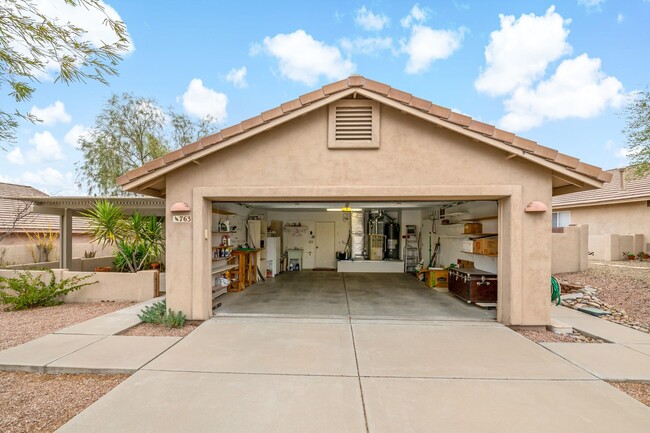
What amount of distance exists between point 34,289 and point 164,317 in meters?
4.11

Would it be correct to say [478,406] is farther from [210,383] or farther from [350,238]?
[350,238]

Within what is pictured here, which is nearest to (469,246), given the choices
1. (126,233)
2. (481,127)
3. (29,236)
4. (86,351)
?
(481,127)

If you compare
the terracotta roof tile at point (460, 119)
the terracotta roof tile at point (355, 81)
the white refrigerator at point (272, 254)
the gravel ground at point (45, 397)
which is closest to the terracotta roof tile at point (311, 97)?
the terracotta roof tile at point (355, 81)

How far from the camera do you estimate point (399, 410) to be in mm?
3387

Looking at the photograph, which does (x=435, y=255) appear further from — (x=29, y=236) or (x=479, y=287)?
(x=29, y=236)

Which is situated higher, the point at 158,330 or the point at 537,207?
the point at 537,207

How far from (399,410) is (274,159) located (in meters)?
4.53

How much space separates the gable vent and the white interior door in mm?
9672

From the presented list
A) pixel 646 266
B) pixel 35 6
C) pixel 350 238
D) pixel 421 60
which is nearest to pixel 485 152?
pixel 35 6

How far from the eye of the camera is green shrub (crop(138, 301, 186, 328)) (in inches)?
243

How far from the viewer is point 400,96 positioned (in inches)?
233

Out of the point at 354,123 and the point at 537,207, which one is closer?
the point at 537,207

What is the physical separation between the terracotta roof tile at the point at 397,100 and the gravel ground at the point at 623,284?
163 inches

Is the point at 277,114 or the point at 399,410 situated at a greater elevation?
the point at 277,114
